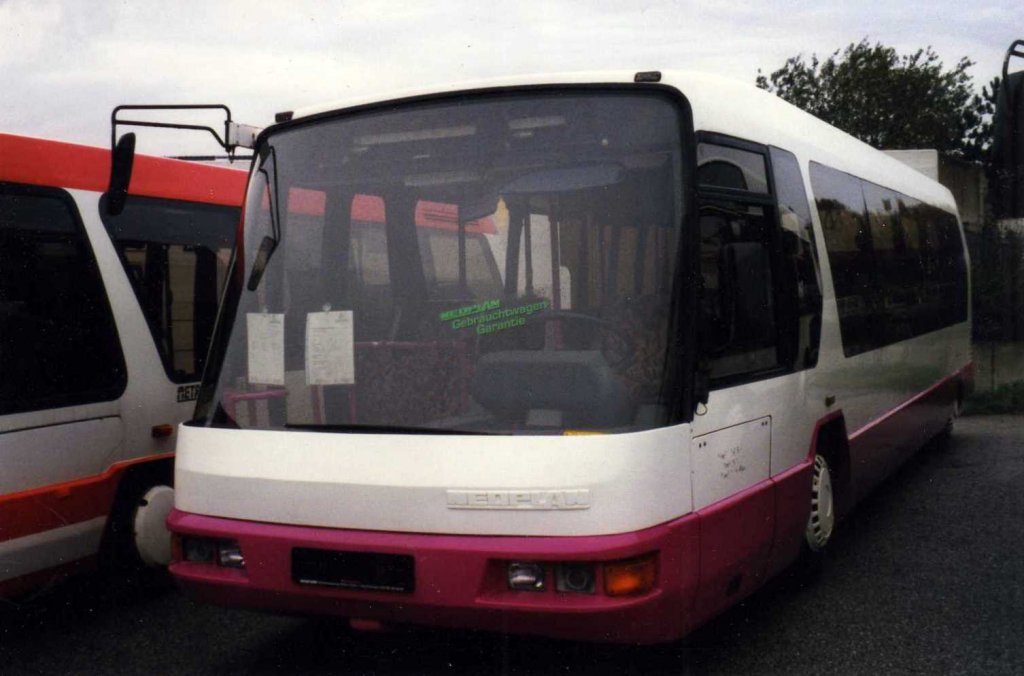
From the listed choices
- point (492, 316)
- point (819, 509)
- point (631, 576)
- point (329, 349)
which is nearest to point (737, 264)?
point (492, 316)

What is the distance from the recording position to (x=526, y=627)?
441 cm

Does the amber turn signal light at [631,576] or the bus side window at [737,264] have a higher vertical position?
the bus side window at [737,264]

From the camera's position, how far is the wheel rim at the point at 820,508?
6375mm

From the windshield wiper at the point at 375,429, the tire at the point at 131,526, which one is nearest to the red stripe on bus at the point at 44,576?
the tire at the point at 131,526

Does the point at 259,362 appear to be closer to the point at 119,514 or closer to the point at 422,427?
the point at 422,427

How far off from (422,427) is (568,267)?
2.75ft

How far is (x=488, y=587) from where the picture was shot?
14.4ft

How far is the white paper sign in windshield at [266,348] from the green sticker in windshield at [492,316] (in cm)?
74

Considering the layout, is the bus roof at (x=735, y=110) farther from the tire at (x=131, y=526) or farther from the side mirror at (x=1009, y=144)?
the tire at (x=131, y=526)

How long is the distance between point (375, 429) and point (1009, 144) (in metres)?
2.58

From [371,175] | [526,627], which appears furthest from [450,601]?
[371,175]

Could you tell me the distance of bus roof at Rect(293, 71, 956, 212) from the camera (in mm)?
4906

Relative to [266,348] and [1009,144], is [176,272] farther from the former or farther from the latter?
[1009,144]

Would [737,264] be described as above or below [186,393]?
above
